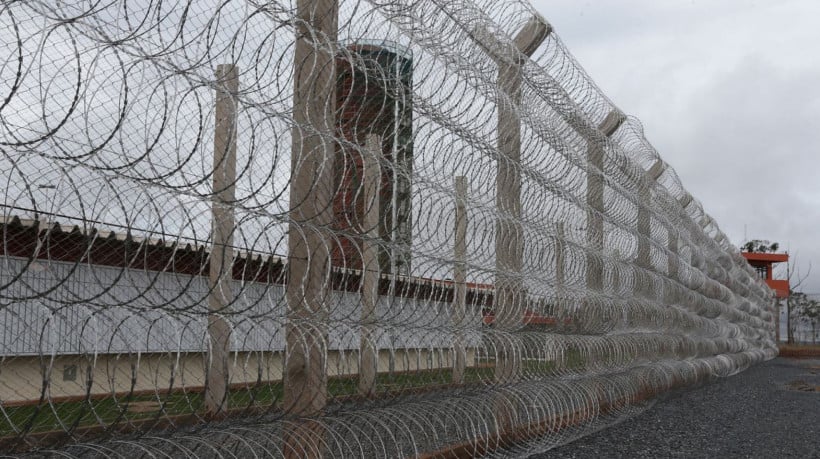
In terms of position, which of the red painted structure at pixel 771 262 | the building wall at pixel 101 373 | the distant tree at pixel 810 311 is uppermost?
the red painted structure at pixel 771 262

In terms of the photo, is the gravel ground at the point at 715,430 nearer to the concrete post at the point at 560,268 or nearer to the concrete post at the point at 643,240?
the concrete post at the point at 560,268

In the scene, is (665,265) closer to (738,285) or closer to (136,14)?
(136,14)

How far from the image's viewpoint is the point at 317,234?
370 cm

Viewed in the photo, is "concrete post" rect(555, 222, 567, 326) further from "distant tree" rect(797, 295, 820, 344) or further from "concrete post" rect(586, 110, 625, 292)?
"distant tree" rect(797, 295, 820, 344)

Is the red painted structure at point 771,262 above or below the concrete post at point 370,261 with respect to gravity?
above

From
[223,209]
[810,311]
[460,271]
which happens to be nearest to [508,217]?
[460,271]

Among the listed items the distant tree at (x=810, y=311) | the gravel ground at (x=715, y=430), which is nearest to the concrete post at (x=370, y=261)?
the gravel ground at (x=715, y=430)

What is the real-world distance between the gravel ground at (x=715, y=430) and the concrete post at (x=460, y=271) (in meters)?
1.22

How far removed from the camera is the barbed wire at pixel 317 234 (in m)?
2.88

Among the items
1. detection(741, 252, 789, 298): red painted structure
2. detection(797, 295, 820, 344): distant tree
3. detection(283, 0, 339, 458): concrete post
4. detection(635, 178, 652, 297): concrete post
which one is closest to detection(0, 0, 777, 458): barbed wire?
detection(283, 0, 339, 458): concrete post

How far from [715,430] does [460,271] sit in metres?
4.07

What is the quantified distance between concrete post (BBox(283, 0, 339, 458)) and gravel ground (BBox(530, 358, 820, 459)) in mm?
2478

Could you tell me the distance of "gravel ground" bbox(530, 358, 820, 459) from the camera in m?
6.43

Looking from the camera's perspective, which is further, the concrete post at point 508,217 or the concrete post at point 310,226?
the concrete post at point 508,217
